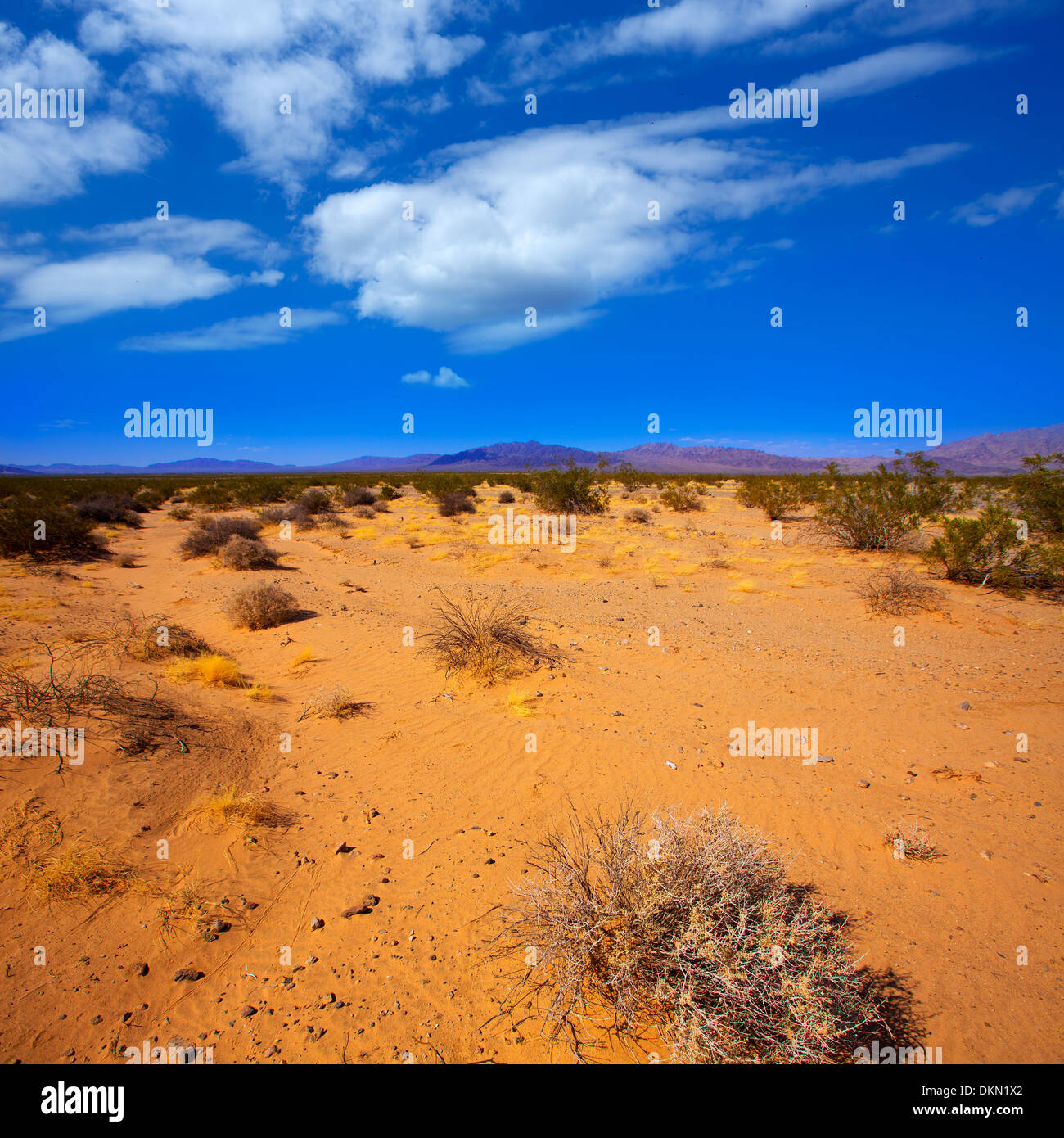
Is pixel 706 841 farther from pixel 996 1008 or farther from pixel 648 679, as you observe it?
pixel 648 679

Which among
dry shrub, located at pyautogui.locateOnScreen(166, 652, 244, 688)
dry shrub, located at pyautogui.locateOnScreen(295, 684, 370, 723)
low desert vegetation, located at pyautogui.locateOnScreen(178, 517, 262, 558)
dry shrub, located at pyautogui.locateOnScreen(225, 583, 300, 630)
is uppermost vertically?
low desert vegetation, located at pyautogui.locateOnScreen(178, 517, 262, 558)

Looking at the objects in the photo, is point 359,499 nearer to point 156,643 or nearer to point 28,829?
point 156,643

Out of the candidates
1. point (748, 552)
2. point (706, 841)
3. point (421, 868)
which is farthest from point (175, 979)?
point (748, 552)

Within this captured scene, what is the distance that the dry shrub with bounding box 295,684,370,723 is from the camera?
18.8 ft

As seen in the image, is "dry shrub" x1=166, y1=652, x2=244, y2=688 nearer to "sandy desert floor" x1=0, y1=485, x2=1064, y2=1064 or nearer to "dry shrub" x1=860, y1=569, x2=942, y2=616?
"sandy desert floor" x1=0, y1=485, x2=1064, y2=1064

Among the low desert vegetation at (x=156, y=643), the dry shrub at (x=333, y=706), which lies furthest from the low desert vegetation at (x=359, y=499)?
the dry shrub at (x=333, y=706)

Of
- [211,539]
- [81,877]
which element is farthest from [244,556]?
[81,877]

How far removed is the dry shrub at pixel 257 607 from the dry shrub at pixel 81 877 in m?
5.26

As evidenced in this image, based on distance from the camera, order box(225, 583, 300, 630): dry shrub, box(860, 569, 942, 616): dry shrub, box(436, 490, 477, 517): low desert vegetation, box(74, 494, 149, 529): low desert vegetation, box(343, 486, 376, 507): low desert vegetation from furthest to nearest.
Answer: box(343, 486, 376, 507): low desert vegetation
box(436, 490, 477, 517): low desert vegetation
box(74, 494, 149, 529): low desert vegetation
box(860, 569, 942, 616): dry shrub
box(225, 583, 300, 630): dry shrub

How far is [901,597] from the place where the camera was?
9.51 metres

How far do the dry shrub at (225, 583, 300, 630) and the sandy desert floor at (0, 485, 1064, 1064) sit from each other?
16.3 inches

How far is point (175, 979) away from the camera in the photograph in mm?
2793

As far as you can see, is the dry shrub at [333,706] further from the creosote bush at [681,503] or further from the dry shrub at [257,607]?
the creosote bush at [681,503]

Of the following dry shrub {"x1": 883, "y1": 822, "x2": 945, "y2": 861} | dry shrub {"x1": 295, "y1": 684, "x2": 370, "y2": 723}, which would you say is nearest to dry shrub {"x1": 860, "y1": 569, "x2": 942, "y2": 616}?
dry shrub {"x1": 883, "y1": 822, "x2": 945, "y2": 861}
